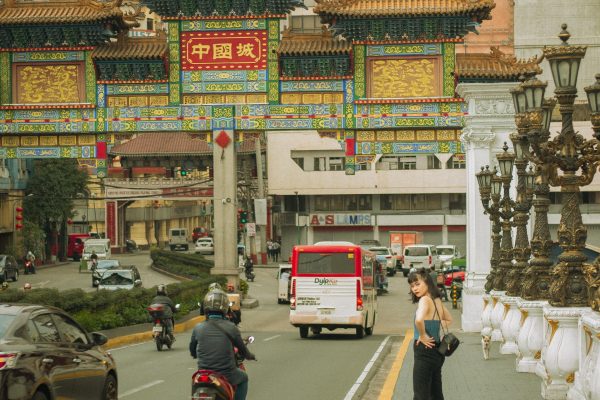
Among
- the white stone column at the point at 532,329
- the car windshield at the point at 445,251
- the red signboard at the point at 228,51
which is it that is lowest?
the car windshield at the point at 445,251

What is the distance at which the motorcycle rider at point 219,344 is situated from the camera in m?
11.5

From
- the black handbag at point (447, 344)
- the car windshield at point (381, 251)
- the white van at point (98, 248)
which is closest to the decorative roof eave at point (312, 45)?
the black handbag at point (447, 344)

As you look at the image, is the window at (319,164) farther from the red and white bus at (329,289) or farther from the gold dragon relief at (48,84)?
the red and white bus at (329,289)

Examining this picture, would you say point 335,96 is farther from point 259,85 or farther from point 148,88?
point 148,88

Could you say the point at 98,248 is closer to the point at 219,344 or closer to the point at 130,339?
the point at 130,339

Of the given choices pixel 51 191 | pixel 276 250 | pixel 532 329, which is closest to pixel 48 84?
pixel 532 329

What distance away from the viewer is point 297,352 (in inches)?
1015

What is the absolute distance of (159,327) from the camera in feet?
85.1

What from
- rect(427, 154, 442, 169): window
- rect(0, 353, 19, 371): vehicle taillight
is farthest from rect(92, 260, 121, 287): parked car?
rect(0, 353, 19, 371): vehicle taillight

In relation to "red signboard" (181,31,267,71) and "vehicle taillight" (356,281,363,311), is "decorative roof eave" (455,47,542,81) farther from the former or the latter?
"vehicle taillight" (356,281,363,311)

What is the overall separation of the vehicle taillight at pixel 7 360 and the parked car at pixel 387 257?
53.5 metres

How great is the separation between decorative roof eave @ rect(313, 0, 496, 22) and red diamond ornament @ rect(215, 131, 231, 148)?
4.96 metres

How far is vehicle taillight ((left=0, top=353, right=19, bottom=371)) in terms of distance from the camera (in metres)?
A: 11.0

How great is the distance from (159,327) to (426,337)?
14.4m
